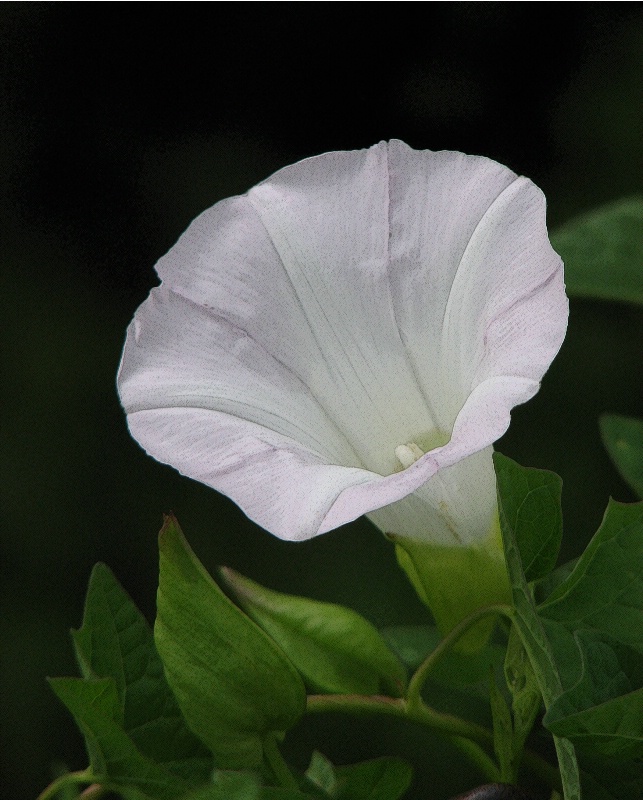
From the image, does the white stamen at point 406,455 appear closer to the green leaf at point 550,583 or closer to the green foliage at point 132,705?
the green leaf at point 550,583

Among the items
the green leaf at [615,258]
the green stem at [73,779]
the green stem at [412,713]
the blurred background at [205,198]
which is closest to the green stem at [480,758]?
the green stem at [412,713]

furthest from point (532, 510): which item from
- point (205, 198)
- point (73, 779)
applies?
point (205, 198)

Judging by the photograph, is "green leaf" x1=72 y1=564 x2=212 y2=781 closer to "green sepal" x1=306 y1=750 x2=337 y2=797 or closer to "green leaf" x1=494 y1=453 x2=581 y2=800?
"green sepal" x1=306 y1=750 x2=337 y2=797

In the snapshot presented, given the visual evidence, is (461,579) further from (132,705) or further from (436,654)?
(132,705)

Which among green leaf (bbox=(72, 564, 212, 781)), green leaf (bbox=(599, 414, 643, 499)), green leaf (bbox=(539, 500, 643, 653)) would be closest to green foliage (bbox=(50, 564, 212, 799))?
green leaf (bbox=(72, 564, 212, 781))

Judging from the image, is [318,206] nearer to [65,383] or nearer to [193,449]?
[193,449]

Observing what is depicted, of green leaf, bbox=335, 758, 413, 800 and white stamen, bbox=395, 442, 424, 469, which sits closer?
green leaf, bbox=335, 758, 413, 800
